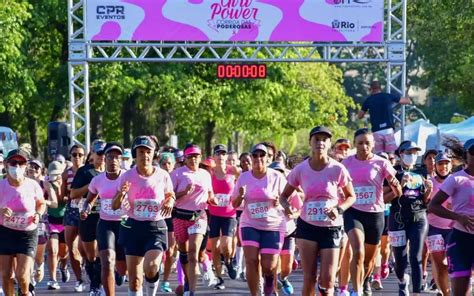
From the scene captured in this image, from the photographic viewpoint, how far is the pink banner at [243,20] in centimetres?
2670

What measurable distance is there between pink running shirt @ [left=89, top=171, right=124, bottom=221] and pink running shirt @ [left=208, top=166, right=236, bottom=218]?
3.55 metres

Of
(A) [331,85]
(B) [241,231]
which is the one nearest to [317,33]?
(B) [241,231]

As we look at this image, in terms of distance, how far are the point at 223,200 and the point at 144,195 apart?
4879 mm

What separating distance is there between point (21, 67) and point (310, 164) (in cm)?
A: 2501

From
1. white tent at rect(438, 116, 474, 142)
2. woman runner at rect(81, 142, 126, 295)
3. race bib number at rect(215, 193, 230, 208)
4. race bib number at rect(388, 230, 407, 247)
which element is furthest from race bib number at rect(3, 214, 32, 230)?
white tent at rect(438, 116, 474, 142)

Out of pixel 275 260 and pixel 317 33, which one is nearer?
pixel 275 260

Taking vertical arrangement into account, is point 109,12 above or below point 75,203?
above

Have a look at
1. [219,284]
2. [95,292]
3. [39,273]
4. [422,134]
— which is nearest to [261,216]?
[95,292]

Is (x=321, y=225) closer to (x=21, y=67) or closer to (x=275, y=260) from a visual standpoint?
(x=275, y=260)

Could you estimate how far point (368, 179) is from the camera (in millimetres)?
15289

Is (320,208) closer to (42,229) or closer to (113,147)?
(113,147)

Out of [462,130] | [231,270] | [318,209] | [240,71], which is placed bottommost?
[231,270]

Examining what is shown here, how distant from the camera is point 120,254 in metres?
15.4

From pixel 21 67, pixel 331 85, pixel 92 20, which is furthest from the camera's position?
pixel 331 85
